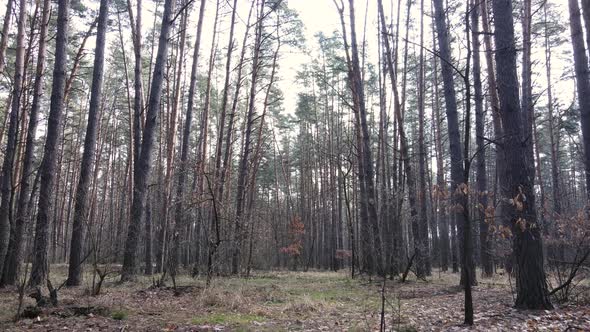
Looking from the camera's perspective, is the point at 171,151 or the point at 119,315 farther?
the point at 171,151

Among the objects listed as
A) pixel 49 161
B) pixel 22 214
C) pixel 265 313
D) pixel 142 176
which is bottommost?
pixel 265 313

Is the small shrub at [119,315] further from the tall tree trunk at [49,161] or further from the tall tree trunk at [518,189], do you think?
the tall tree trunk at [518,189]

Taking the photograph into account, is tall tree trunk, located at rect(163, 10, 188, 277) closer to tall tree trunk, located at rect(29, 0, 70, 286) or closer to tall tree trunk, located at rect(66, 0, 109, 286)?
tall tree trunk, located at rect(66, 0, 109, 286)

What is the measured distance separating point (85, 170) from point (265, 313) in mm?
5728

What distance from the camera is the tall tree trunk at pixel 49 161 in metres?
8.24

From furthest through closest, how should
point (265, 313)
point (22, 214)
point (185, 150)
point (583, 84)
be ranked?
point (185, 150), point (583, 84), point (22, 214), point (265, 313)

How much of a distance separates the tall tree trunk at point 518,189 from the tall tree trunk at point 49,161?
8.10 meters

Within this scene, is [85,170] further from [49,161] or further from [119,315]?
[119,315]

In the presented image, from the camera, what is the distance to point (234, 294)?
25.2 ft

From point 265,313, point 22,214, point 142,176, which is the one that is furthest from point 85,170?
point 265,313

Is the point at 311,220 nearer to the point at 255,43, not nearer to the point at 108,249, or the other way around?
the point at 255,43

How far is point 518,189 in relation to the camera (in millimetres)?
5992

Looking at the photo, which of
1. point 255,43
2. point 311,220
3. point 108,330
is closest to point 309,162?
point 311,220

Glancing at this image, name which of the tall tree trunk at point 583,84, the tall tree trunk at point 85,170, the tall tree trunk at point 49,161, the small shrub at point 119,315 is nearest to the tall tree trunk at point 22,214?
the tall tree trunk at point 49,161
